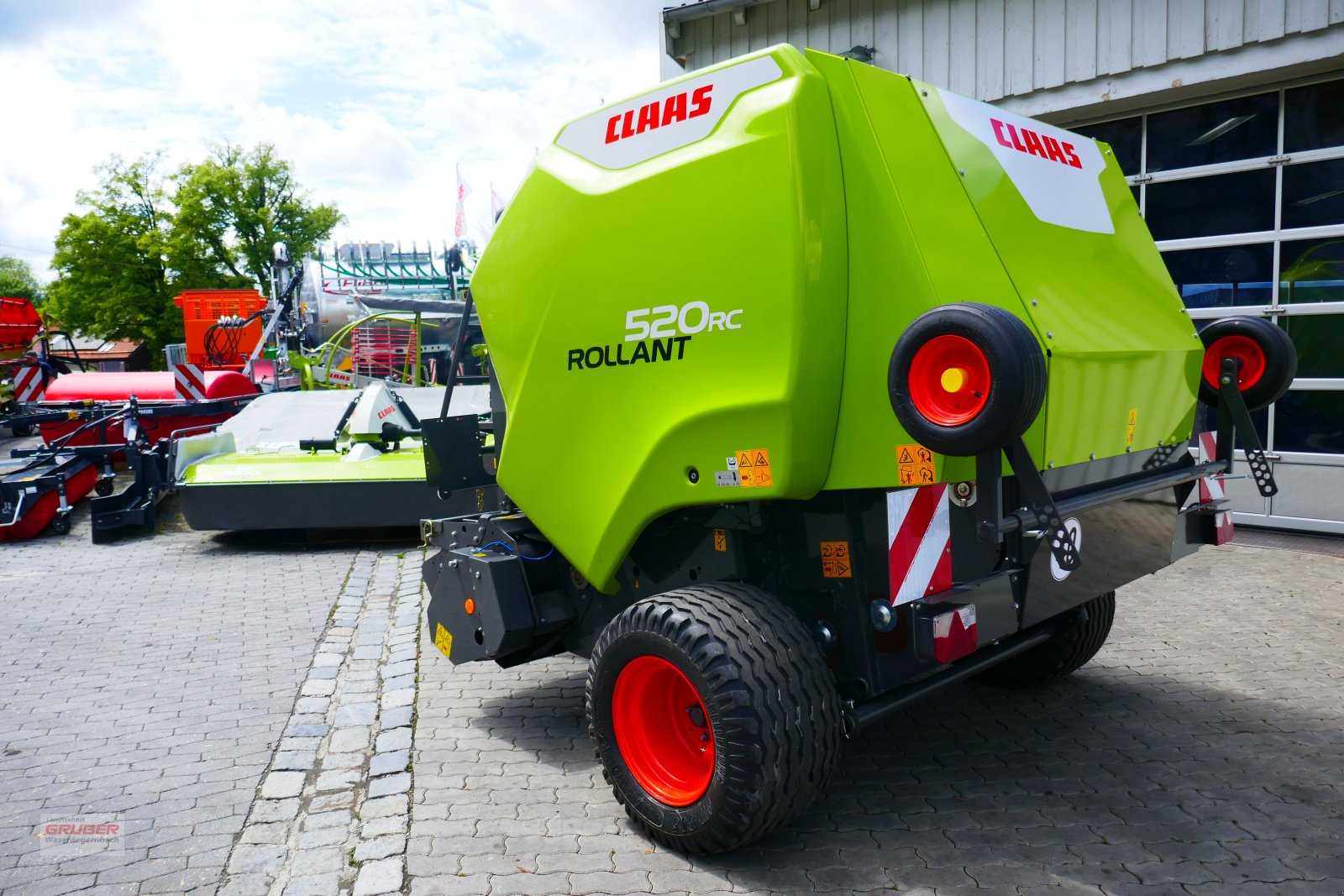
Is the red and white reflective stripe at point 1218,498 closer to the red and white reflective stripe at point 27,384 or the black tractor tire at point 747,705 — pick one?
the black tractor tire at point 747,705

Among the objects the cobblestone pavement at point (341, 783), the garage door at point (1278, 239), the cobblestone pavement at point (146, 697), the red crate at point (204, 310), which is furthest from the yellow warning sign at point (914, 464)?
the red crate at point (204, 310)

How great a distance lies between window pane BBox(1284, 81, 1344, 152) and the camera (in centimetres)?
672

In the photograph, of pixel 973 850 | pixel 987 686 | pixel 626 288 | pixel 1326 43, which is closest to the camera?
pixel 973 850

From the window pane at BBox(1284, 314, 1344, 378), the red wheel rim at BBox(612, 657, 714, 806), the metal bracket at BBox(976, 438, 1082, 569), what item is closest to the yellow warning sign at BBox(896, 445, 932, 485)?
the metal bracket at BBox(976, 438, 1082, 569)

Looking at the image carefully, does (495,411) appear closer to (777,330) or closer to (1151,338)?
(777,330)

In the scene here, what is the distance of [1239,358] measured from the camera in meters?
3.80

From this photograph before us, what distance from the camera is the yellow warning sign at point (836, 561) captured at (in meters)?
3.00

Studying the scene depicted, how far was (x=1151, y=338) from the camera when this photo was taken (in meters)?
3.39

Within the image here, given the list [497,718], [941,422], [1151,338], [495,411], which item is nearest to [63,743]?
[497,718]

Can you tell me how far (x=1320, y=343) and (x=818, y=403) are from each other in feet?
18.9

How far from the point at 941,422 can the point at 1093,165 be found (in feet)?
5.85

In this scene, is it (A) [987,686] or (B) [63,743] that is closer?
(B) [63,743]

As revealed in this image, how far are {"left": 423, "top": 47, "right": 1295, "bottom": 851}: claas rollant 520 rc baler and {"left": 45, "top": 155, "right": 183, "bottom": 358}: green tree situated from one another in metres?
34.3

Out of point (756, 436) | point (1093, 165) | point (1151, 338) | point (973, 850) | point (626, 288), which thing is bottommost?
point (973, 850)
